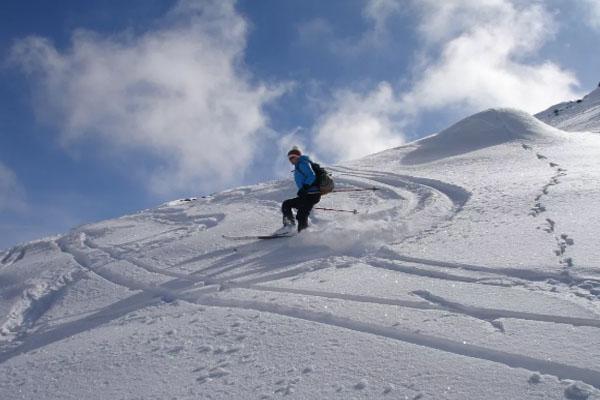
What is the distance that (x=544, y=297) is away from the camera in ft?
17.6

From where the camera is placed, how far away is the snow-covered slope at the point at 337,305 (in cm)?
421

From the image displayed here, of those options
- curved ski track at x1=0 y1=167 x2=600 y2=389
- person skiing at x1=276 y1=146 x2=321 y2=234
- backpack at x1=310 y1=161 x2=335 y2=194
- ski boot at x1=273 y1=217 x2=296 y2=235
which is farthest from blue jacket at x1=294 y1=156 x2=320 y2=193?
curved ski track at x1=0 y1=167 x2=600 y2=389

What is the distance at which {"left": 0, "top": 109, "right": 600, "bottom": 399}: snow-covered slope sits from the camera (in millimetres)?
4215

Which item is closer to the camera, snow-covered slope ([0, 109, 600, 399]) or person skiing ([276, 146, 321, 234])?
snow-covered slope ([0, 109, 600, 399])

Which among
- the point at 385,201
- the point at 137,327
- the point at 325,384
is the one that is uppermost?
the point at 385,201

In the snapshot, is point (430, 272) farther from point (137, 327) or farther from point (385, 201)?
point (385, 201)

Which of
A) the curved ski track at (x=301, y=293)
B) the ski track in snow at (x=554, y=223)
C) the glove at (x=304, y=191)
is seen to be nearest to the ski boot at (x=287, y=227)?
the glove at (x=304, y=191)

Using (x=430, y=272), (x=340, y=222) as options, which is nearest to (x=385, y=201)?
(x=340, y=222)

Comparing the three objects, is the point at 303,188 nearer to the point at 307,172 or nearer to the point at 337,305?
the point at 307,172

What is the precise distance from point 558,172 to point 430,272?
26.1 ft

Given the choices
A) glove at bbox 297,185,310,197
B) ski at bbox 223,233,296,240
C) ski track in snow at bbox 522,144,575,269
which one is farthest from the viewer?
glove at bbox 297,185,310,197

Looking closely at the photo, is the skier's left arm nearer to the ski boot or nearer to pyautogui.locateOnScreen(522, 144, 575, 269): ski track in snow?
the ski boot

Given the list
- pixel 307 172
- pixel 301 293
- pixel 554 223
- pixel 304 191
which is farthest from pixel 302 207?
pixel 554 223

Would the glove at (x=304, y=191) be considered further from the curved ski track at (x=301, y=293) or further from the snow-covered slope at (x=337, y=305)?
the curved ski track at (x=301, y=293)
